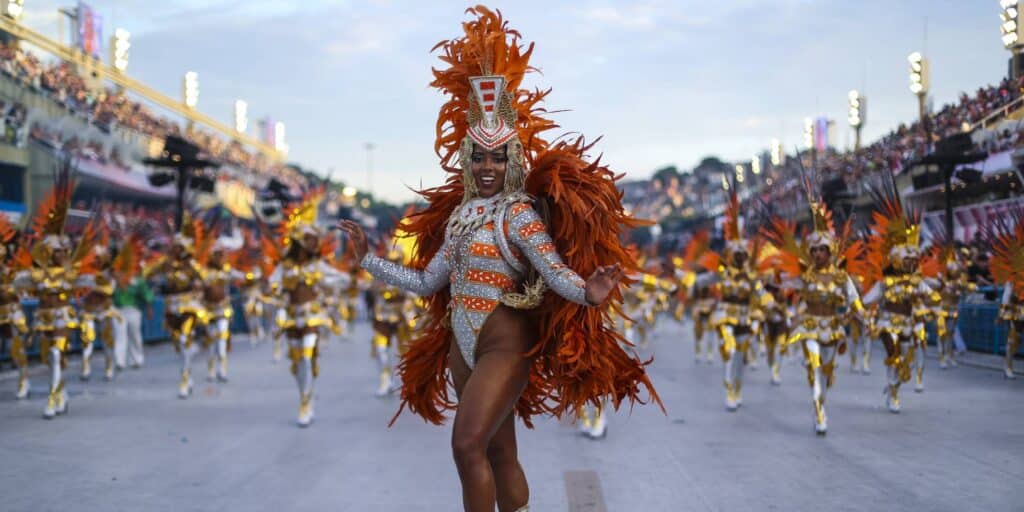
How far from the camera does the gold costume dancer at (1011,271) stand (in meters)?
11.8

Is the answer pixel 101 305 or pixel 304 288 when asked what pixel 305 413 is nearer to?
pixel 304 288

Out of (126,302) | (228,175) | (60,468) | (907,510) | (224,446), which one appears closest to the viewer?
(907,510)

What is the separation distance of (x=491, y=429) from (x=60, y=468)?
5099 mm

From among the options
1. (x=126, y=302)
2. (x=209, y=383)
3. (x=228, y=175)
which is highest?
(x=228, y=175)

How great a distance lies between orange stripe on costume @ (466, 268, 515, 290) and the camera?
465cm

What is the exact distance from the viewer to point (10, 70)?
992 inches

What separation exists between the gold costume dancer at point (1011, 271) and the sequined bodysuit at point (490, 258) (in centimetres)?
938

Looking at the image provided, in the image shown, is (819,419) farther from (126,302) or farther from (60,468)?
(126,302)

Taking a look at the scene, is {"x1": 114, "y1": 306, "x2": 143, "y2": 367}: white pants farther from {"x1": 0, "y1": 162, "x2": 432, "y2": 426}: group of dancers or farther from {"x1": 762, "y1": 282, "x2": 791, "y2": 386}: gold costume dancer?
{"x1": 762, "y1": 282, "x2": 791, "y2": 386}: gold costume dancer

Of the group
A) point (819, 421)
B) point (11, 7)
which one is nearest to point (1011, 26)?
point (819, 421)

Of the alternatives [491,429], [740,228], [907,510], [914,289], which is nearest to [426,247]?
[491,429]

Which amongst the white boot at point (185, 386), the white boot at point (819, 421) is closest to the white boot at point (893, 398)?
the white boot at point (819, 421)

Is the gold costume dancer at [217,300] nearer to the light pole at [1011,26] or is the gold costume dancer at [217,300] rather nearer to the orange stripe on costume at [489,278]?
the orange stripe on costume at [489,278]

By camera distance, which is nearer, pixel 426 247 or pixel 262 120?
pixel 426 247
